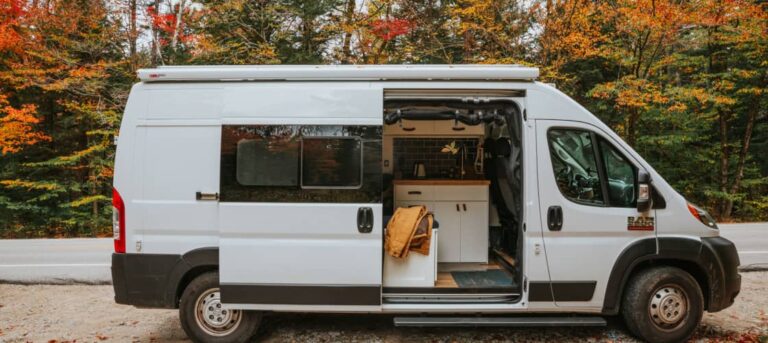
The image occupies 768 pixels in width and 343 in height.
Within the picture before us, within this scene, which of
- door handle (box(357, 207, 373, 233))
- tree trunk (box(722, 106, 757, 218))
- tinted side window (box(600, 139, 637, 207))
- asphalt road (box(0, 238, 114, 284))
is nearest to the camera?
door handle (box(357, 207, 373, 233))

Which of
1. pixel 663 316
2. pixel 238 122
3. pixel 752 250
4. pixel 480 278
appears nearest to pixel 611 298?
pixel 663 316

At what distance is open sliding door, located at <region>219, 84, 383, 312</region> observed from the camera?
163 inches

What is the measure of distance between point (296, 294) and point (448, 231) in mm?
2696

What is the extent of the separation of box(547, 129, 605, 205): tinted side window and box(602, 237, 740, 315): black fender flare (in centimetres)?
59

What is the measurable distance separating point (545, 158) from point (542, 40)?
9.77 m

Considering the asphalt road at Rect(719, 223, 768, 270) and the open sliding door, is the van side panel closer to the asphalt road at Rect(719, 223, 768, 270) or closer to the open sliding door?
the open sliding door

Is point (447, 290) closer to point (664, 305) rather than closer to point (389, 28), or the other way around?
point (664, 305)

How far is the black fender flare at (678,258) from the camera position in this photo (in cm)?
427

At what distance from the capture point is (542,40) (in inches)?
507

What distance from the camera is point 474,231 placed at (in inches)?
244

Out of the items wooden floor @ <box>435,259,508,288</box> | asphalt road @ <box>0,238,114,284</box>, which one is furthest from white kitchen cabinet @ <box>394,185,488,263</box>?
asphalt road @ <box>0,238,114,284</box>

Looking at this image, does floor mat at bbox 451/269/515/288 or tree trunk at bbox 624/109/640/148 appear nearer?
floor mat at bbox 451/269/515/288

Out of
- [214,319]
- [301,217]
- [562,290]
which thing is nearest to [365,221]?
[301,217]

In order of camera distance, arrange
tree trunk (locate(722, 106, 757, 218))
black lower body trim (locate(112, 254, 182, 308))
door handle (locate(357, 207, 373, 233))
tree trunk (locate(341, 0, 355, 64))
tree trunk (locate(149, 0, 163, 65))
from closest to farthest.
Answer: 1. door handle (locate(357, 207, 373, 233))
2. black lower body trim (locate(112, 254, 182, 308))
3. tree trunk (locate(149, 0, 163, 65))
4. tree trunk (locate(341, 0, 355, 64))
5. tree trunk (locate(722, 106, 757, 218))
